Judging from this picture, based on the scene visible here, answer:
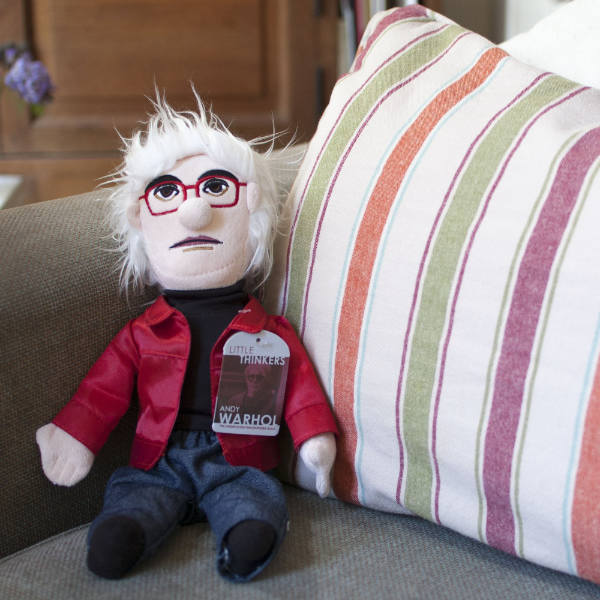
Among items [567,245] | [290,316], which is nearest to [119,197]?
[290,316]

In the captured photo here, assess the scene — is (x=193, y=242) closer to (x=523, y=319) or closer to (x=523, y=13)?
(x=523, y=319)

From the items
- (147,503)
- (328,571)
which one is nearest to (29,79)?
(147,503)

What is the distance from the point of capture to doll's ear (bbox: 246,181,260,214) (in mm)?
771

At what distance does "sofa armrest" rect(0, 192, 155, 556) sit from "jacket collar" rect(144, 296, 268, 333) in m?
0.04

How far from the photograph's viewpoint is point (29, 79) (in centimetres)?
132

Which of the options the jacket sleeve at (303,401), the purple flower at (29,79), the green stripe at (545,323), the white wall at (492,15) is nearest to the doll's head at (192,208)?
the jacket sleeve at (303,401)

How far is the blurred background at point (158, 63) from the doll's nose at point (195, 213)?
110 centimetres

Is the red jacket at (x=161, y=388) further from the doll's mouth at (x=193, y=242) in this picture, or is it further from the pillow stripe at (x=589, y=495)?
the pillow stripe at (x=589, y=495)

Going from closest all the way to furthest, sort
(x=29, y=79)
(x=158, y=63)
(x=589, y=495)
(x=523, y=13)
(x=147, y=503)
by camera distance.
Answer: (x=589, y=495), (x=147, y=503), (x=29, y=79), (x=523, y=13), (x=158, y=63)

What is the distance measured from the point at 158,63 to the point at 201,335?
4.32ft

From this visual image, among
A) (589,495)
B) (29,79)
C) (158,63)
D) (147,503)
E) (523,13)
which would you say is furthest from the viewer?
(158,63)

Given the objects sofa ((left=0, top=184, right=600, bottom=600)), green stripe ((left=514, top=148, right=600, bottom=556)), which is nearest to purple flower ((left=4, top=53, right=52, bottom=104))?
sofa ((left=0, top=184, right=600, bottom=600))

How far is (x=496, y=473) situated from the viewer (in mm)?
626

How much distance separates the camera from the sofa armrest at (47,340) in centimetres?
69
